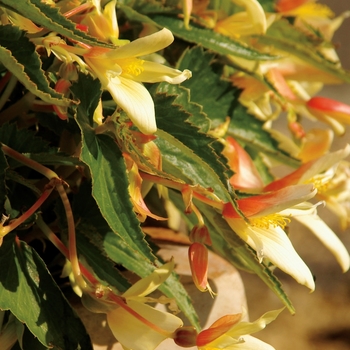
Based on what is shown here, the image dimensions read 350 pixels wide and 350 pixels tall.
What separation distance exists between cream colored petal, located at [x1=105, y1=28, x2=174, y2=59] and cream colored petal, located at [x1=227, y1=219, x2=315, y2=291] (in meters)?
0.11

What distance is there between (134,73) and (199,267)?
0.11m

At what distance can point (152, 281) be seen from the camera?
325 mm

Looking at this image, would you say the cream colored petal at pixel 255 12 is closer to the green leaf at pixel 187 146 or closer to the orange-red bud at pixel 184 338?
the green leaf at pixel 187 146

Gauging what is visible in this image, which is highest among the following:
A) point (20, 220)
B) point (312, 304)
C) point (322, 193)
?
point (20, 220)

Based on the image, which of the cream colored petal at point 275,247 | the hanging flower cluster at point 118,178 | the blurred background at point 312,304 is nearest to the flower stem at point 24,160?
the hanging flower cluster at point 118,178

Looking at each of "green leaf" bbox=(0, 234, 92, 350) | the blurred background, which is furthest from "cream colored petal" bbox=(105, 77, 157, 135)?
the blurred background

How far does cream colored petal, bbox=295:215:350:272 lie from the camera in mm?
434

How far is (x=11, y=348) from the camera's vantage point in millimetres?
379

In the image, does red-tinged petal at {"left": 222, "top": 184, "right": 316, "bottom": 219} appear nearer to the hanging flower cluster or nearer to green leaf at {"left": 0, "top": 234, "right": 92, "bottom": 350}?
the hanging flower cluster

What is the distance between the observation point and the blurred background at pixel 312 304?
50.1 inches

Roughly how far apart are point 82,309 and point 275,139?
0.20 metres

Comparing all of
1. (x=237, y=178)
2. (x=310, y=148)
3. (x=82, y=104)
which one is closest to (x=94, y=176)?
(x=82, y=104)

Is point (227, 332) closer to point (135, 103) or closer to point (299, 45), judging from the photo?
point (135, 103)

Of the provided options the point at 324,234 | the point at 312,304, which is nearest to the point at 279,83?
the point at 324,234
